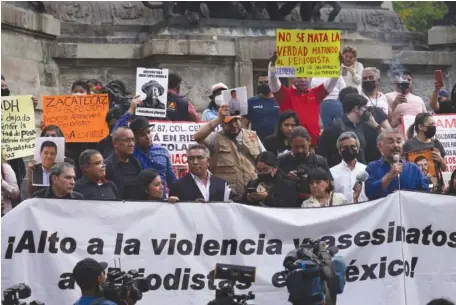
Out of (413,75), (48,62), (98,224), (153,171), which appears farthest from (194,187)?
(413,75)

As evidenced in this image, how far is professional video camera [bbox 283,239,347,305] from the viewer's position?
34.3 feet

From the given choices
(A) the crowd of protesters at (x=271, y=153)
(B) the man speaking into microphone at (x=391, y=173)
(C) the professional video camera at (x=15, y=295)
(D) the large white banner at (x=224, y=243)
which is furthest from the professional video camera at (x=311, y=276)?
(B) the man speaking into microphone at (x=391, y=173)

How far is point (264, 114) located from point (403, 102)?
68.0 inches

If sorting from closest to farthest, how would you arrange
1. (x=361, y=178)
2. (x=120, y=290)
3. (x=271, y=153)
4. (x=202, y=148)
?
(x=120, y=290) → (x=361, y=178) → (x=202, y=148) → (x=271, y=153)

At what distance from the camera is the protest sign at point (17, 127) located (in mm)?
15508

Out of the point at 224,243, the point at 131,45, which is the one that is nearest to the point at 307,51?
the point at 224,243

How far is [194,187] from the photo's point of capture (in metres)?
13.6

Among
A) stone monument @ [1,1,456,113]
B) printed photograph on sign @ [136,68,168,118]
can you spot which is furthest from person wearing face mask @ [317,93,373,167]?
stone monument @ [1,1,456,113]

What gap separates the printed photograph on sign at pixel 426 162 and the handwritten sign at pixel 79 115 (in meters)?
3.22

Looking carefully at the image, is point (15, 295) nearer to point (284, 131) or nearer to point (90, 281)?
point (90, 281)

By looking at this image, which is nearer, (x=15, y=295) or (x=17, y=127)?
(x=15, y=295)

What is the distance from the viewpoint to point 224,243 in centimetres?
1248

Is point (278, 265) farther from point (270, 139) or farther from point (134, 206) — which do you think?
point (270, 139)

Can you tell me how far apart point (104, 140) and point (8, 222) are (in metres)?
3.44
